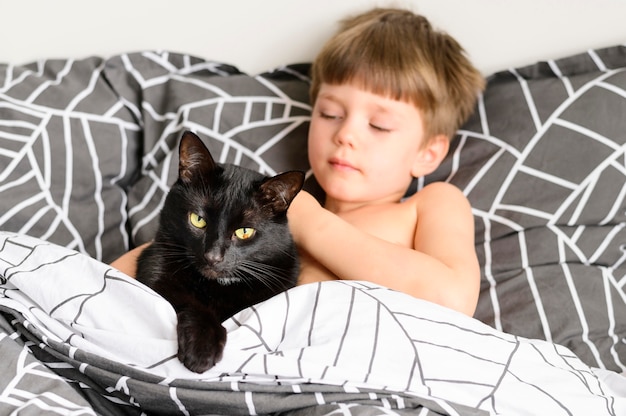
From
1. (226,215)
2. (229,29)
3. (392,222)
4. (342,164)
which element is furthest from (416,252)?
(229,29)

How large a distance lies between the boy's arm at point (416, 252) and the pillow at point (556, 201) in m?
0.13

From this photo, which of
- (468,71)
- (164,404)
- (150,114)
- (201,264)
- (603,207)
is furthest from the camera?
(150,114)

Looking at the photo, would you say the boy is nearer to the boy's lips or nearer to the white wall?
the boy's lips

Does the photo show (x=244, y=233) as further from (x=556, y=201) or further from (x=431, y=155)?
(x=556, y=201)

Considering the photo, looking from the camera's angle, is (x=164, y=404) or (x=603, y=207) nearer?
(x=164, y=404)

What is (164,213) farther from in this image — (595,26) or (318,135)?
(595,26)

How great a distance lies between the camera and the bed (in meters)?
0.91

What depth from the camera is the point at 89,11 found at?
5.54 feet

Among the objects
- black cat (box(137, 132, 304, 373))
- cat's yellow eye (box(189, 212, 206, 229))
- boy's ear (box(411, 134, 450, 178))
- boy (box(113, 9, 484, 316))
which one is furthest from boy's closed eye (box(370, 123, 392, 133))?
cat's yellow eye (box(189, 212, 206, 229))

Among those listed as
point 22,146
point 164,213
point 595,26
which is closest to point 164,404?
point 164,213

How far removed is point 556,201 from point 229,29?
99cm

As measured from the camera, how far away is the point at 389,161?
1384mm

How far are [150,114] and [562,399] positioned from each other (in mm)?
1193

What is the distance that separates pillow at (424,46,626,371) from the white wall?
16 centimetres
